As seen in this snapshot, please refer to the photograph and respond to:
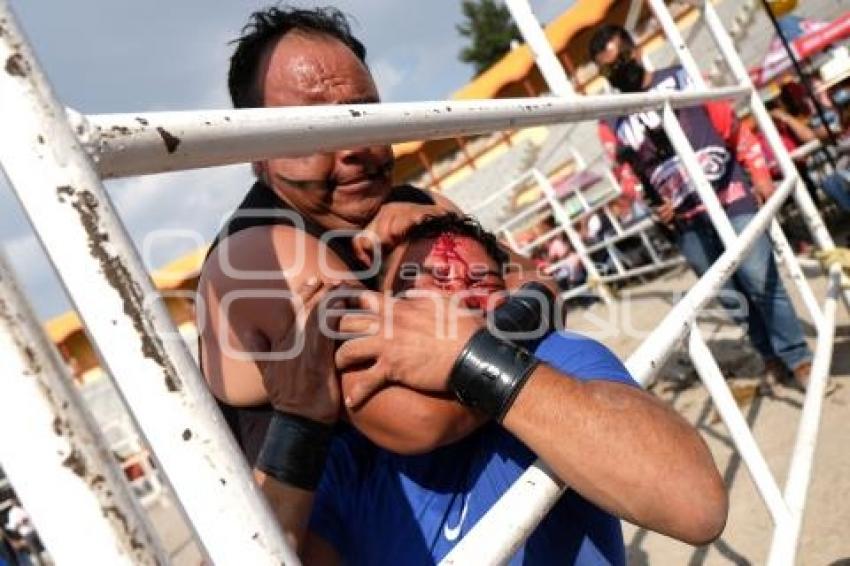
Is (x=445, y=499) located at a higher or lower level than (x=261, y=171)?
lower

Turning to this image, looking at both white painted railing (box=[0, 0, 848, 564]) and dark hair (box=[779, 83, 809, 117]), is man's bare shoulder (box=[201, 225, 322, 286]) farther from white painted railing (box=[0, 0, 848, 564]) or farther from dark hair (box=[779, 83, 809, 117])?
dark hair (box=[779, 83, 809, 117])

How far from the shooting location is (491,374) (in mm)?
798

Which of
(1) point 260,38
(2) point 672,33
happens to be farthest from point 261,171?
(2) point 672,33

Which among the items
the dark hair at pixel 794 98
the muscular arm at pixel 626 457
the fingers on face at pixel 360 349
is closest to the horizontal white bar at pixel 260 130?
the fingers on face at pixel 360 349

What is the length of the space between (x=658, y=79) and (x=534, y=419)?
105 inches

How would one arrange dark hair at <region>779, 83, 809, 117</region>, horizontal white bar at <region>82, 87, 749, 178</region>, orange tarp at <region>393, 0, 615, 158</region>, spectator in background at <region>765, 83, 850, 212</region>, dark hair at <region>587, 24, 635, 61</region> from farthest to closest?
orange tarp at <region>393, 0, 615, 158</region> < dark hair at <region>779, 83, 809, 117</region> < spectator in background at <region>765, 83, 850, 212</region> < dark hair at <region>587, 24, 635, 61</region> < horizontal white bar at <region>82, 87, 749, 178</region>

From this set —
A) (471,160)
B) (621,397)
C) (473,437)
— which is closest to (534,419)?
(621,397)

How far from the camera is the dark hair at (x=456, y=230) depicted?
109 cm

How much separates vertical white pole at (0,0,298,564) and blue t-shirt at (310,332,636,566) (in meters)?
0.55

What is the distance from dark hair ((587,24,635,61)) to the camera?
2.90 metres

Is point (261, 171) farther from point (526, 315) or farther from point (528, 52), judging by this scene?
point (528, 52)

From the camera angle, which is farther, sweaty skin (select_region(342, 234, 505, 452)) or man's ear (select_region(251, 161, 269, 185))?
man's ear (select_region(251, 161, 269, 185))

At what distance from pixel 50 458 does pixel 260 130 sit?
0.32m

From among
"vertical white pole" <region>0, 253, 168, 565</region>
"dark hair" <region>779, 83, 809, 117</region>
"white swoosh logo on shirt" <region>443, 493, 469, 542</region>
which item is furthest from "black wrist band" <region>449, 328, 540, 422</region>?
"dark hair" <region>779, 83, 809, 117</region>
